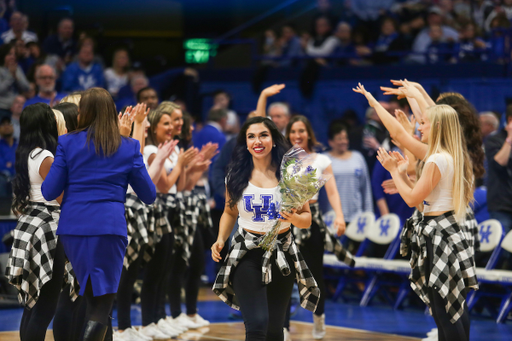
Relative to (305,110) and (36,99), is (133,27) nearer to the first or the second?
(305,110)

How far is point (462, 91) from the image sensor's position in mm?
10359

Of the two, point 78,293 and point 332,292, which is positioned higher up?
point 78,293

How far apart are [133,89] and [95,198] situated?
23.2ft

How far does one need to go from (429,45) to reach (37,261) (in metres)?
8.51

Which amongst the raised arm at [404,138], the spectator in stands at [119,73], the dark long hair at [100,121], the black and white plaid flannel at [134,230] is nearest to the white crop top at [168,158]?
the black and white plaid flannel at [134,230]

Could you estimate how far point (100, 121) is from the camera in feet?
12.9

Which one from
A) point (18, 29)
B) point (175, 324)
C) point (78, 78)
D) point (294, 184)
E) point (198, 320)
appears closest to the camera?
point (294, 184)

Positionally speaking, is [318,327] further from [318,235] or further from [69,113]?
[69,113]

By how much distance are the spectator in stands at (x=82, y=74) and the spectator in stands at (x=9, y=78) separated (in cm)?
61

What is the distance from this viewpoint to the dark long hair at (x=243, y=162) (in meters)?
4.40

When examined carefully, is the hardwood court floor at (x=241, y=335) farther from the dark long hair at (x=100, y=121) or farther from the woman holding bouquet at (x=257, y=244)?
the dark long hair at (x=100, y=121)

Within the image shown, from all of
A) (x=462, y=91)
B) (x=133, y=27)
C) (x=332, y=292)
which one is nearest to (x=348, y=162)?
(x=332, y=292)

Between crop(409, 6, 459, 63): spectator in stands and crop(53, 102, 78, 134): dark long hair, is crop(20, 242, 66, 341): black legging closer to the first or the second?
crop(53, 102, 78, 134): dark long hair

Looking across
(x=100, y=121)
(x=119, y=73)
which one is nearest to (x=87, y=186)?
(x=100, y=121)
